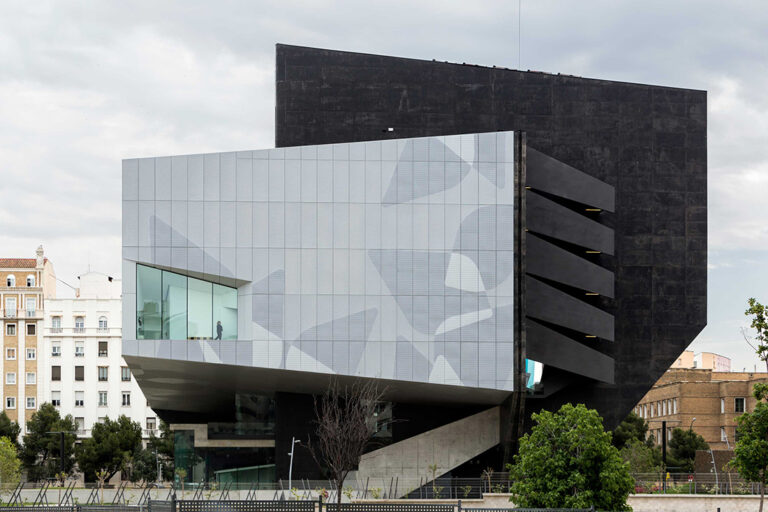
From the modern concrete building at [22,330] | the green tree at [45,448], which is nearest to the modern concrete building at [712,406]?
the green tree at [45,448]

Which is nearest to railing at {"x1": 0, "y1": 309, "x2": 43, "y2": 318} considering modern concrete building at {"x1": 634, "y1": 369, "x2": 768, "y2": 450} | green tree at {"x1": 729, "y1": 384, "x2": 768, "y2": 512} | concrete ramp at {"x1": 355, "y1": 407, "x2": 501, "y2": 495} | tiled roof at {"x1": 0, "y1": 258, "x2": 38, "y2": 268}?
tiled roof at {"x1": 0, "y1": 258, "x2": 38, "y2": 268}

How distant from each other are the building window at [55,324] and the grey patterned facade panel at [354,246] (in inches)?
2586

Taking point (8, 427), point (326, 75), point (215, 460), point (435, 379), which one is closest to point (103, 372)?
point (8, 427)

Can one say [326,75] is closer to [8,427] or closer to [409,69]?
[409,69]

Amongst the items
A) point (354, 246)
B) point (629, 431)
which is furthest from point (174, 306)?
point (629, 431)

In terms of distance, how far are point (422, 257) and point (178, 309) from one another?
10.5m

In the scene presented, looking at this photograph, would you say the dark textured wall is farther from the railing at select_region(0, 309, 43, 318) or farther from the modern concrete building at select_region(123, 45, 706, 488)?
the railing at select_region(0, 309, 43, 318)

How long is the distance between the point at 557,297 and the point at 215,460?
20291mm

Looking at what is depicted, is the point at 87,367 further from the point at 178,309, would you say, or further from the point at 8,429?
the point at 178,309

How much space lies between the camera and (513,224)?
42125 millimetres

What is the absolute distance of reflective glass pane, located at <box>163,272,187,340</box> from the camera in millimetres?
40750

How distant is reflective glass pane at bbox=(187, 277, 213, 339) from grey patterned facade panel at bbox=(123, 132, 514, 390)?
0.53 m

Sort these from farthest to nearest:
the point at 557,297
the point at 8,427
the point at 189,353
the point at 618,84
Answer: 1. the point at 8,427
2. the point at 618,84
3. the point at 557,297
4. the point at 189,353

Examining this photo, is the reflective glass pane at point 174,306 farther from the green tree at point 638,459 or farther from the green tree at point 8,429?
the green tree at point 8,429
